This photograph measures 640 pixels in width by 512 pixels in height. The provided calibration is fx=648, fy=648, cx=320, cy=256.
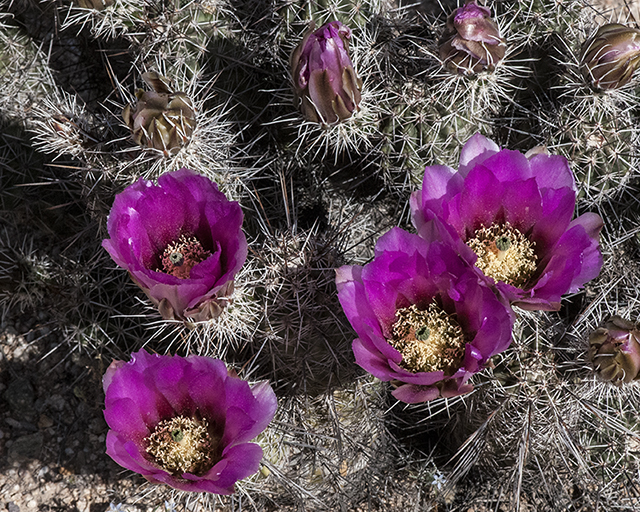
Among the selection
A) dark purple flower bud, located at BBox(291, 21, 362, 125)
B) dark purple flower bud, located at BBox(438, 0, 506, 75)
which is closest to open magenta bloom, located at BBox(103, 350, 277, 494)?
dark purple flower bud, located at BBox(291, 21, 362, 125)

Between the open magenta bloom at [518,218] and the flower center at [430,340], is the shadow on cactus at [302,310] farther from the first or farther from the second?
the open magenta bloom at [518,218]

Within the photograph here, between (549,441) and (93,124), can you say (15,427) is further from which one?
(549,441)

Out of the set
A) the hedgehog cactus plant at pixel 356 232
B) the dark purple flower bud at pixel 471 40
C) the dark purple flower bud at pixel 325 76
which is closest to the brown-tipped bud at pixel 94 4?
the hedgehog cactus plant at pixel 356 232

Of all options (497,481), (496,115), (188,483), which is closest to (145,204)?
(188,483)

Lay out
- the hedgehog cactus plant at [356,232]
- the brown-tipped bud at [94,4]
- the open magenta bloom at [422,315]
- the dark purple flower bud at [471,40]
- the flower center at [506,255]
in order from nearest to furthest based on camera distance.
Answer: the open magenta bloom at [422,315] → the hedgehog cactus plant at [356,232] → the flower center at [506,255] → the dark purple flower bud at [471,40] → the brown-tipped bud at [94,4]

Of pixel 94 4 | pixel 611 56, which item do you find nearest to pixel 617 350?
pixel 611 56
